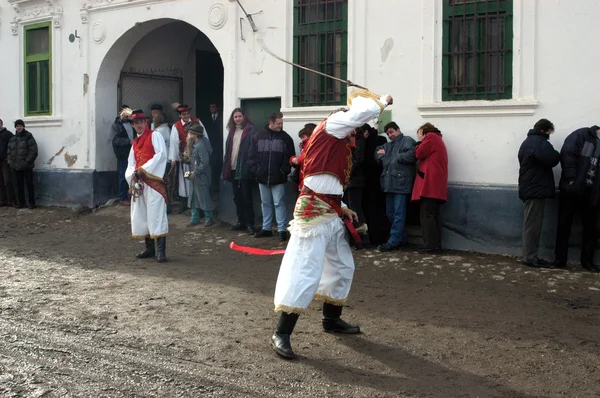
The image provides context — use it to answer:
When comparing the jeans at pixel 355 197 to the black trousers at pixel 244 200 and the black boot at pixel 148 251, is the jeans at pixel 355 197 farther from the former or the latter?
the black boot at pixel 148 251

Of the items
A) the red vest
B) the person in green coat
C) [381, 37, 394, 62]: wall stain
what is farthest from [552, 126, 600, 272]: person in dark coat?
the red vest

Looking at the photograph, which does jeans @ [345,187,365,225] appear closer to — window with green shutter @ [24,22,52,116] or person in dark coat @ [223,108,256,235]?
person in dark coat @ [223,108,256,235]

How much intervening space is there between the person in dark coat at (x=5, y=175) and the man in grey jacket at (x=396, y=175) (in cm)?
860

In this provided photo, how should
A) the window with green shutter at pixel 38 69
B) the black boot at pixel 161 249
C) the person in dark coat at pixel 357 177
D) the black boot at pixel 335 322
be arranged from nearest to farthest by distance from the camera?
1. the black boot at pixel 335 322
2. the black boot at pixel 161 249
3. the person in dark coat at pixel 357 177
4. the window with green shutter at pixel 38 69

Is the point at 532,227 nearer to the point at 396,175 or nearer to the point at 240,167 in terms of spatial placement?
the point at 396,175

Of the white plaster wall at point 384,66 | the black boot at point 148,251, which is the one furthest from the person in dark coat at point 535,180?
the black boot at point 148,251

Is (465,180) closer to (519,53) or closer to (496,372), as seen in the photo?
(519,53)

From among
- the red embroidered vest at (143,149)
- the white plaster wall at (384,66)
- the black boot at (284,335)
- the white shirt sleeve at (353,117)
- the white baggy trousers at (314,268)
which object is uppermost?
the white plaster wall at (384,66)

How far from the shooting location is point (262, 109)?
1211 centimetres

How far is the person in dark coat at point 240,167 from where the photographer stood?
37.8 ft

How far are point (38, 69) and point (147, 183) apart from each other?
7417 mm

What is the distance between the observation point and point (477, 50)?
9852 mm

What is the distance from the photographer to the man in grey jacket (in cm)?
988

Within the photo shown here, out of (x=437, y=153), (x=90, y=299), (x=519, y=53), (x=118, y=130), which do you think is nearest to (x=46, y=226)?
(x=118, y=130)
